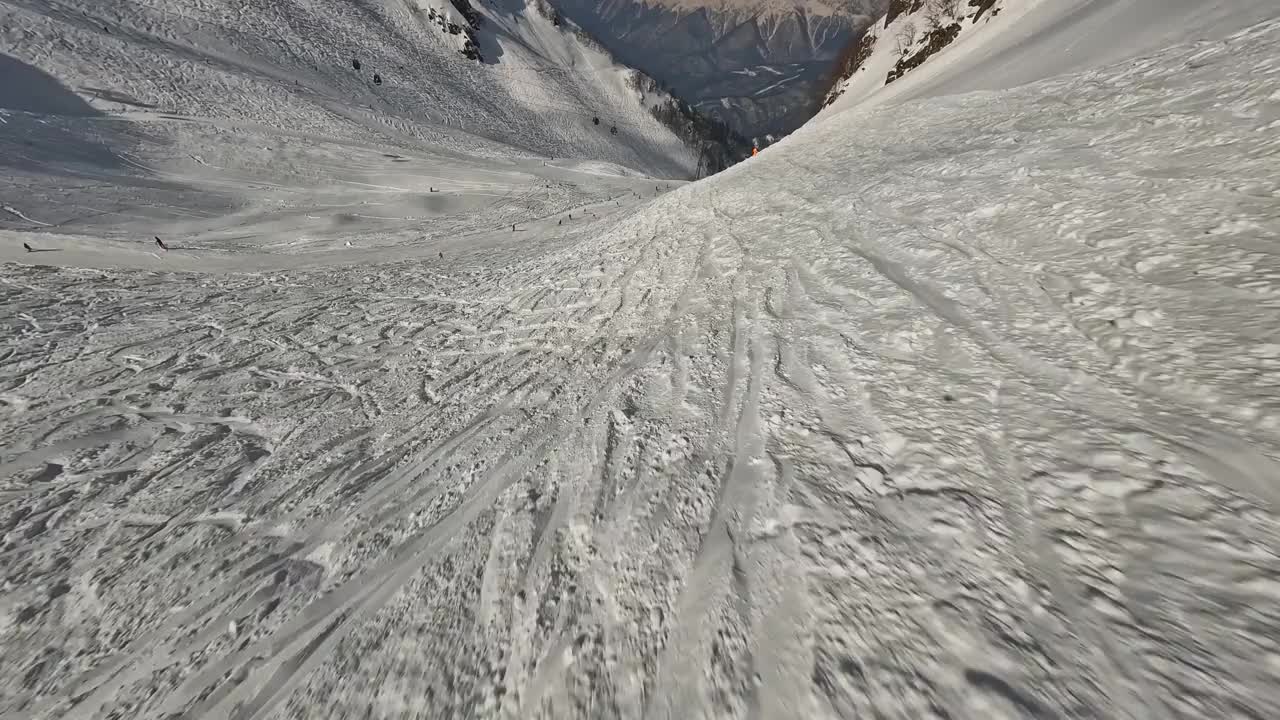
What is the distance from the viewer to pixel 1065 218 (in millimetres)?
5465

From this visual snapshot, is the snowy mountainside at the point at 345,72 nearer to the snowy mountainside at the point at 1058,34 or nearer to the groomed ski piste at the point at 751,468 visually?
the snowy mountainside at the point at 1058,34

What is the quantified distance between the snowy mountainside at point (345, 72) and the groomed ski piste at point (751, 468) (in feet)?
134

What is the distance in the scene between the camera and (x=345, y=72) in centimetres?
5438

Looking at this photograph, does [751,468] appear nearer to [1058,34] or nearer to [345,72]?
[1058,34]

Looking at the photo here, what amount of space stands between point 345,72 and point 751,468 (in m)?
71.7

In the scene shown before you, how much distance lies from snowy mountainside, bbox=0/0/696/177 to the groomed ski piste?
1607 inches

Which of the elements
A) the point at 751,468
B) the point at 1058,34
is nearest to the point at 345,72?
the point at 1058,34

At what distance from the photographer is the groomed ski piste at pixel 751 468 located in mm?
2400

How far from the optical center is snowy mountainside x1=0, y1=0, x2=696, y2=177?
117 feet

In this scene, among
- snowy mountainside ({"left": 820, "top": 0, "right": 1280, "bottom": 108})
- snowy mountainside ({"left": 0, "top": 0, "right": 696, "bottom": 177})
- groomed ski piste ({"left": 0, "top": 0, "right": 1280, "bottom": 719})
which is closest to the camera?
groomed ski piste ({"left": 0, "top": 0, "right": 1280, "bottom": 719})

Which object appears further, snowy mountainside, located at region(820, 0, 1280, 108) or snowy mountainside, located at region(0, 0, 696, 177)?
snowy mountainside, located at region(0, 0, 696, 177)

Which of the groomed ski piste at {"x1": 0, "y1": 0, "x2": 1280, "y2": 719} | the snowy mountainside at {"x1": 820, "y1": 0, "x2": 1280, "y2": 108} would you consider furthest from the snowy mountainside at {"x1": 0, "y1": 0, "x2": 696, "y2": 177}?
the groomed ski piste at {"x1": 0, "y1": 0, "x2": 1280, "y2": 719}

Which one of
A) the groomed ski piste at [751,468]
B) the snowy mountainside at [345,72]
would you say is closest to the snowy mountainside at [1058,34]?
the groomed ski piste at [751,468]

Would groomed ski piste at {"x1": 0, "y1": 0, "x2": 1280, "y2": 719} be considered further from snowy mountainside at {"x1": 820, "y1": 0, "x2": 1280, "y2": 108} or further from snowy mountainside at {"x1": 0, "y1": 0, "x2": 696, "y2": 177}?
snowy mountainside at {"x1": 0, "y1": 0, "x2": 696, "y2": 177}
